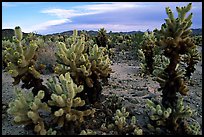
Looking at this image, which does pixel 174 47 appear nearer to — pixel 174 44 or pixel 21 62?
pixel 174 44

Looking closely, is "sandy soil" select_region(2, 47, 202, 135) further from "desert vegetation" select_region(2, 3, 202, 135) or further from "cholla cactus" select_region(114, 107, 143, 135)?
"cholla cactus" select_region(114, 107, 143, 135)

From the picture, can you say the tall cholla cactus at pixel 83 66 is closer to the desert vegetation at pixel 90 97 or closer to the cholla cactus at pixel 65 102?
the desert vegetation at pixel 90 97

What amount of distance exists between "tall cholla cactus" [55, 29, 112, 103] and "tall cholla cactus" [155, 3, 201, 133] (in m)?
1.19

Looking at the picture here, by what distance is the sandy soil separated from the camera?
645 centimetres

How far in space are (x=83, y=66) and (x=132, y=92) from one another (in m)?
2.18

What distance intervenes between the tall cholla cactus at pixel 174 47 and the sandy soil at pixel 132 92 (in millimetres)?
668

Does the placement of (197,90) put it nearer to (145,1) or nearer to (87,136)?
(145,1)

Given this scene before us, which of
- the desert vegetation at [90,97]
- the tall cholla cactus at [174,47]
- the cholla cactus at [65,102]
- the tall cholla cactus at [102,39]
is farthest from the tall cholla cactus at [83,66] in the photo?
the tall cholla cactus at [102,39]

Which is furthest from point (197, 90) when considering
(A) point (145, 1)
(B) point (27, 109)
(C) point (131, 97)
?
(B) point (27, 109)

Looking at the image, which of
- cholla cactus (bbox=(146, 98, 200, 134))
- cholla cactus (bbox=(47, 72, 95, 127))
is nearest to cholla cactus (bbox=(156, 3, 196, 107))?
cholla cactus (bbox=(146, 98, 200, 134))

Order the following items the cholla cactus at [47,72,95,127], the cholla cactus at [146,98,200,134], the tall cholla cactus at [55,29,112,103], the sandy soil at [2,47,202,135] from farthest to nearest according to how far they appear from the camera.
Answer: the sandy soil at [2,47,202,135]
the tall cholla cactus at [55,29,112,103]
the cholla cactus at [146,98,200,134]
the cholla cactus at [47,72,95,127]

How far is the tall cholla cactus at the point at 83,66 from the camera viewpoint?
6.18m

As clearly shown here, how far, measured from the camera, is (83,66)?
240 inches

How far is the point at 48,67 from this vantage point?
10.7 m
